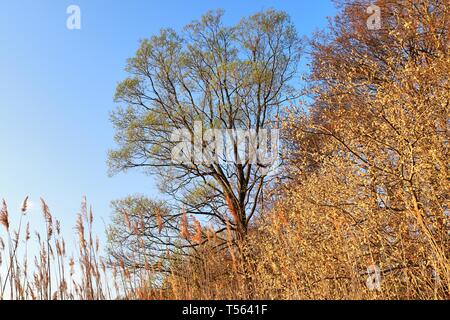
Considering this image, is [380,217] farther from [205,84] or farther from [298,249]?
[205,84]

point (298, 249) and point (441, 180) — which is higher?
point (441, 180)

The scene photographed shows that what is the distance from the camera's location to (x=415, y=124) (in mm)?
4449

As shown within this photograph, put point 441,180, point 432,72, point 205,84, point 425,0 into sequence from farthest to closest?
point 205,84 → point 425,0 → point 432,72 → point 441,180

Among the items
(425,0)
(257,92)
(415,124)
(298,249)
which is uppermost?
(257,92)

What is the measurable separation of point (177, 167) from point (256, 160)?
241 centimetres

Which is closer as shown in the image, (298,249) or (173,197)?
(298,249)

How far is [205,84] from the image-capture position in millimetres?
13141
